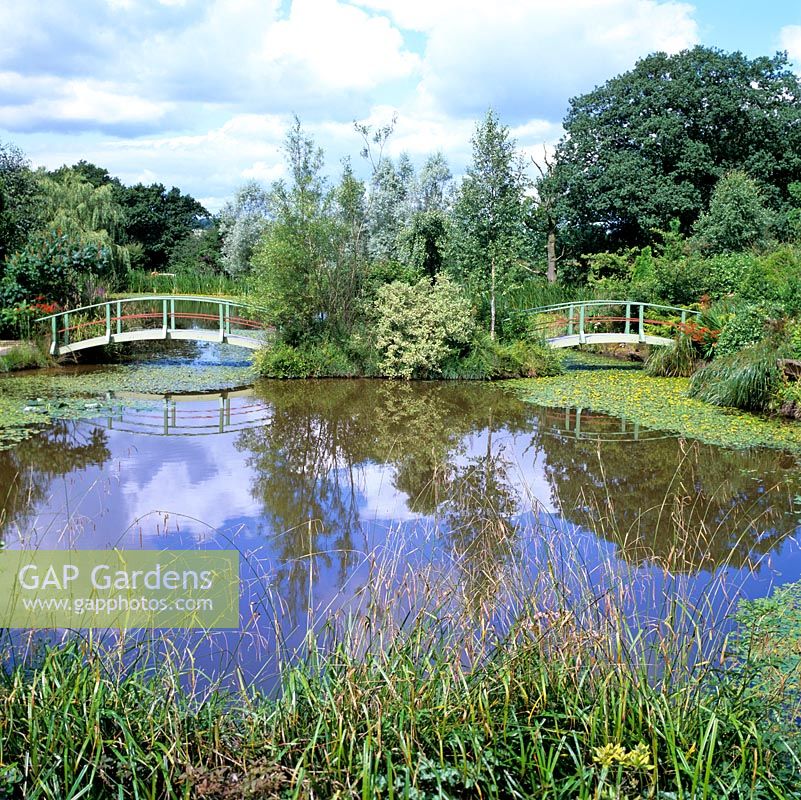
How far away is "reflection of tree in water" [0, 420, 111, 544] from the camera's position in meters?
6.82

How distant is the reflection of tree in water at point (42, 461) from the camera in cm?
682

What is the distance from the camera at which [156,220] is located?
35844 millimetres

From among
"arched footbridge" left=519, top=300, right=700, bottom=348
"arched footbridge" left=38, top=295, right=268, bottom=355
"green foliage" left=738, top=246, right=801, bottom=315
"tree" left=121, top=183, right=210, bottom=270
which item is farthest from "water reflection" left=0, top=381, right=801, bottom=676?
"tree" left=121, top=183, right=210, bottom=270

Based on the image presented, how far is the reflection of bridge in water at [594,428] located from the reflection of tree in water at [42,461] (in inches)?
209

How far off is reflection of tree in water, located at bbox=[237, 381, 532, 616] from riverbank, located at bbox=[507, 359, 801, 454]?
0.91m

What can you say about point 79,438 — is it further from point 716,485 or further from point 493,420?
point 716,485

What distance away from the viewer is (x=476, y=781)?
8.73 feet

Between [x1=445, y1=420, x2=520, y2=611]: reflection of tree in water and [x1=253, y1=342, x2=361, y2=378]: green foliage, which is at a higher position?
[x1=253, y1=342, x2=361, y2=378]: green foliage

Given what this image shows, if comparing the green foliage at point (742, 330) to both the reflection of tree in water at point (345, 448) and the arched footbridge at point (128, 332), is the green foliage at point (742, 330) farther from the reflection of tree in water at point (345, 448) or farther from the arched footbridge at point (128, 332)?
the arched footbridge at point (128, 332)

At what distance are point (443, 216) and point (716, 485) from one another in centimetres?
1006

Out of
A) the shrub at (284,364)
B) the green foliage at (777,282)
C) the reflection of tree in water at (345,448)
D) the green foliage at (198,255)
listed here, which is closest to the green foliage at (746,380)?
the green foliage at (777,282)

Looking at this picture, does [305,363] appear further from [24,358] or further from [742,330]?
[742,330]

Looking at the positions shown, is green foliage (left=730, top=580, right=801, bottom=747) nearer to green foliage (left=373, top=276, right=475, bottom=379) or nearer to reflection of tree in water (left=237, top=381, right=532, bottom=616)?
reflection of tree in water (left=237, top=381, right=532, bottom=616)

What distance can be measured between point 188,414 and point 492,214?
6.88 metres
